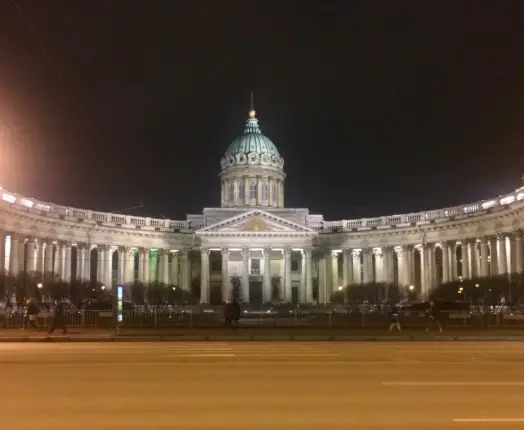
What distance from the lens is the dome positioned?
137 meters

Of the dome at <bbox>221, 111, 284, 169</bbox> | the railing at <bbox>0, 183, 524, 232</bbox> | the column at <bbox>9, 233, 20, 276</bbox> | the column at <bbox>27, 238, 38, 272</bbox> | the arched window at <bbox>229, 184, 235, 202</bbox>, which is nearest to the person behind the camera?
the column at <bbox>9, 233, 20, 276</bbox>

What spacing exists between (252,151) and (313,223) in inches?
1011

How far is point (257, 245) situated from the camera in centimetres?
11138

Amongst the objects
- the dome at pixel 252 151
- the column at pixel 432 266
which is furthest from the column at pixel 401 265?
the dome at pixel 252 151

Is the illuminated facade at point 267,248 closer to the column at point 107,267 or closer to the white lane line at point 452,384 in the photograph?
the column at point 107,267

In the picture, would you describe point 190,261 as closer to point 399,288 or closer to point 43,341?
point 399,288

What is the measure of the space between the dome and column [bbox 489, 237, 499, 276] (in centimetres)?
6007

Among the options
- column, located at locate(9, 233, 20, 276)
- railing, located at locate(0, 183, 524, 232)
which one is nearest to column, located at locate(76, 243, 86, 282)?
railing, located at locate(0, 183, 524, 232)

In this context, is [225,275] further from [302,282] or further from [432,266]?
[432,266]

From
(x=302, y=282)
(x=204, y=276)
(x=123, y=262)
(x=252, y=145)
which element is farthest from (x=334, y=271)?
(x=252, y=145)

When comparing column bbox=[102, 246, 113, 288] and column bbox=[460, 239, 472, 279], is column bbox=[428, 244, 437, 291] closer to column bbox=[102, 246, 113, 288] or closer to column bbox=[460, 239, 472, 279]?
column bbox=[460, 239, 472, 279]

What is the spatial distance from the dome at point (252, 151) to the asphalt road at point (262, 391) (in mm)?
115784

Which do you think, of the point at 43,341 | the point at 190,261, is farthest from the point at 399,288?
the point at 43,341

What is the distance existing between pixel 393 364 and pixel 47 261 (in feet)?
262
